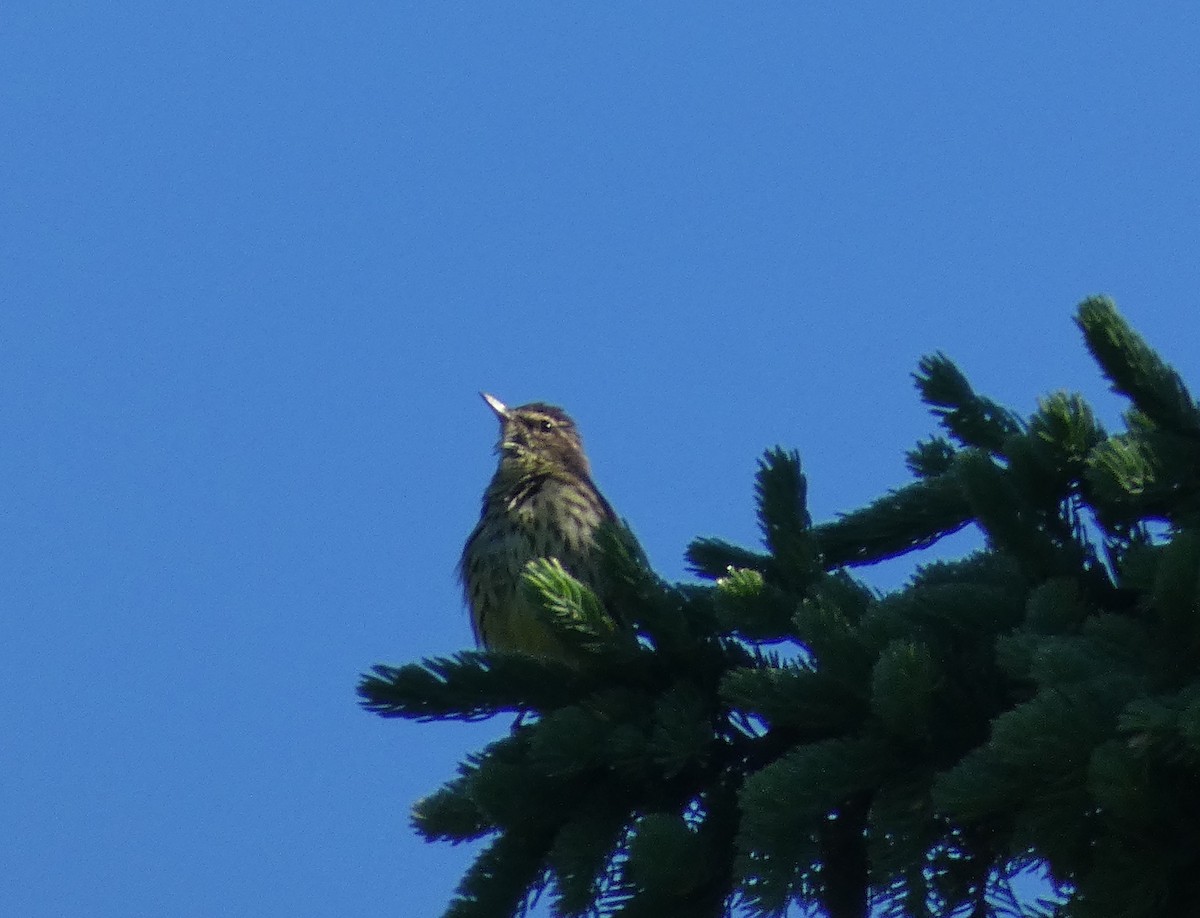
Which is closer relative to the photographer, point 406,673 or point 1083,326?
point 1083,326

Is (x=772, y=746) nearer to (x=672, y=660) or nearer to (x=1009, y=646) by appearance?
(x=672, y=660)

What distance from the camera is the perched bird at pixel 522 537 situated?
18.7 ft

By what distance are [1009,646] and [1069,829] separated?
0.26 metres

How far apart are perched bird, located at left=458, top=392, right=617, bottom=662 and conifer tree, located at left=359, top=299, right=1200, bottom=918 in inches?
103

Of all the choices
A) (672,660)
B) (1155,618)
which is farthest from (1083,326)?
(672,660)

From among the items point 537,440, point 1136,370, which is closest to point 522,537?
point 537,440

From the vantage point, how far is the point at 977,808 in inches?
80.7

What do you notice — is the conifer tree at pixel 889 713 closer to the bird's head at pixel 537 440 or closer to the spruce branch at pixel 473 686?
the spruce branch at pixel 473 686

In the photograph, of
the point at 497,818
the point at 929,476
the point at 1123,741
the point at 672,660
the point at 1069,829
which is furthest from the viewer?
the point at 929,476

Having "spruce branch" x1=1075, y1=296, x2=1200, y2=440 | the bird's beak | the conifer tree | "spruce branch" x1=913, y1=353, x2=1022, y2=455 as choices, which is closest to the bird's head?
the bird's beak

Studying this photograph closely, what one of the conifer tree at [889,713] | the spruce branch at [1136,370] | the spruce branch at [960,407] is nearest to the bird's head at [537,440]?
the spruce branch at [960,407]

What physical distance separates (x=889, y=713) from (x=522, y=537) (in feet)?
12.1

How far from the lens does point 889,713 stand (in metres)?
2.20

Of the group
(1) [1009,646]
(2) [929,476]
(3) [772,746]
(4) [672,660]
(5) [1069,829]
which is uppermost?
(2) [929,476]
